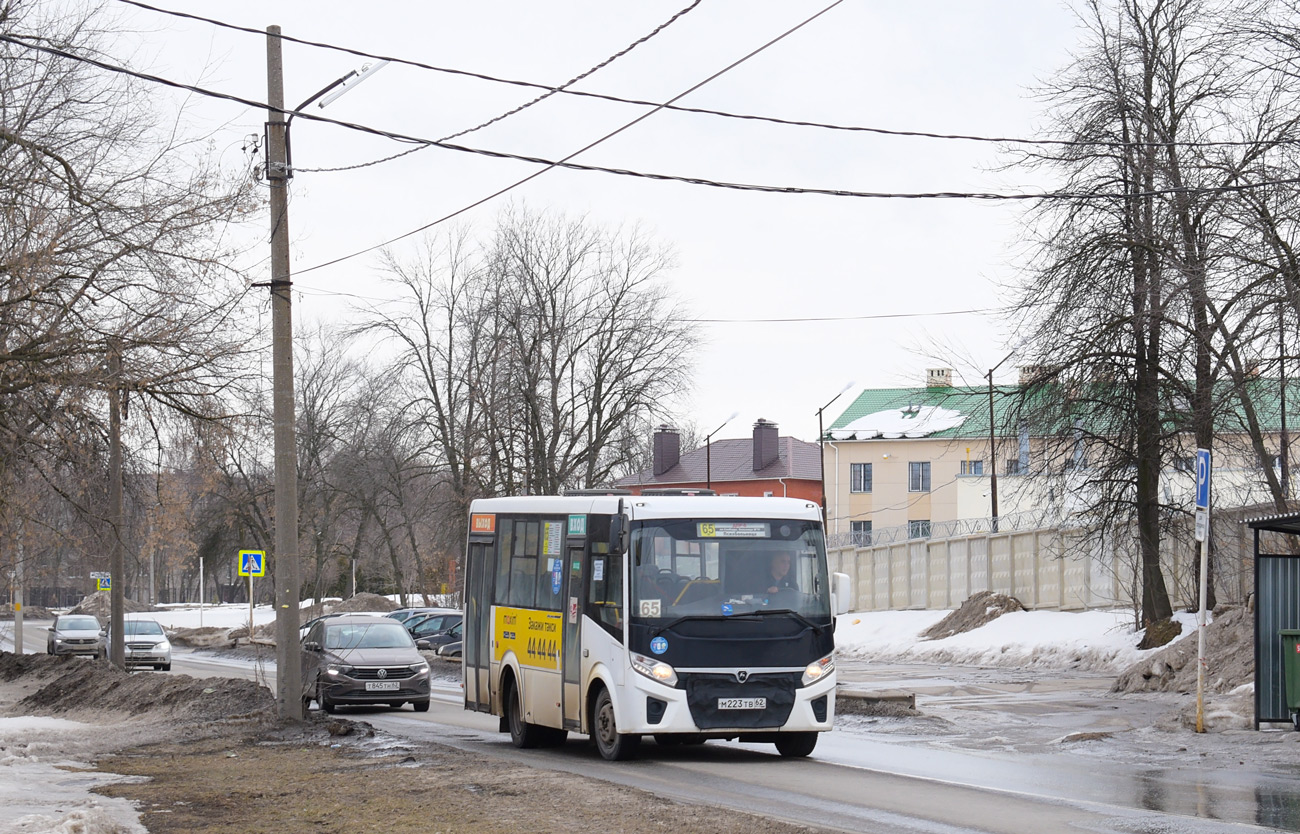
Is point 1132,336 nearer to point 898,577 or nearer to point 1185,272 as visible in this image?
point 1185,272

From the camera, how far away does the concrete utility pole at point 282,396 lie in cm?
1797

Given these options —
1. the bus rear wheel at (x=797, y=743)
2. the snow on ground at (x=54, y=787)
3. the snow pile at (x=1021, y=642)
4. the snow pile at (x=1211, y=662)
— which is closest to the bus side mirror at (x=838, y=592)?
the bus rear wheel at (x=797, y=743)

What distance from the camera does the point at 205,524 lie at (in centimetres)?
7244

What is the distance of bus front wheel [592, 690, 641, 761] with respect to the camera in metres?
14.7

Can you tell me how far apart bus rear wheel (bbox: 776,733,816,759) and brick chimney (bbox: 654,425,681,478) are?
3016 inches

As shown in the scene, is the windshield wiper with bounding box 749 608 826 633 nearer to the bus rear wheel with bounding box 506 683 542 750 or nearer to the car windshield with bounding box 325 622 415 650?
the bus rear wheel with bounding box 506 683 542 750

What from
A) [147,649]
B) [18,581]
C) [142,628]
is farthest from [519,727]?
[142,628]

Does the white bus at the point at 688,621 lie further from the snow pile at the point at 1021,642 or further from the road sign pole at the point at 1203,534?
the snow pile at the point at 1021,642

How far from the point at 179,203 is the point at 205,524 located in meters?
56.0

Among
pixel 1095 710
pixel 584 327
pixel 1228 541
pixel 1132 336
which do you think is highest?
pixel 584 327

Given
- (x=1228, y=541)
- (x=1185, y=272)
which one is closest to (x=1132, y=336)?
(x=1228, y=541)

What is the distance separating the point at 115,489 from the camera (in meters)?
27.2

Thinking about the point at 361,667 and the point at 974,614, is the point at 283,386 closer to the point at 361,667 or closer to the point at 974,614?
the point at 361,667

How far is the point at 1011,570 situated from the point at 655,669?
28191 millimetres
